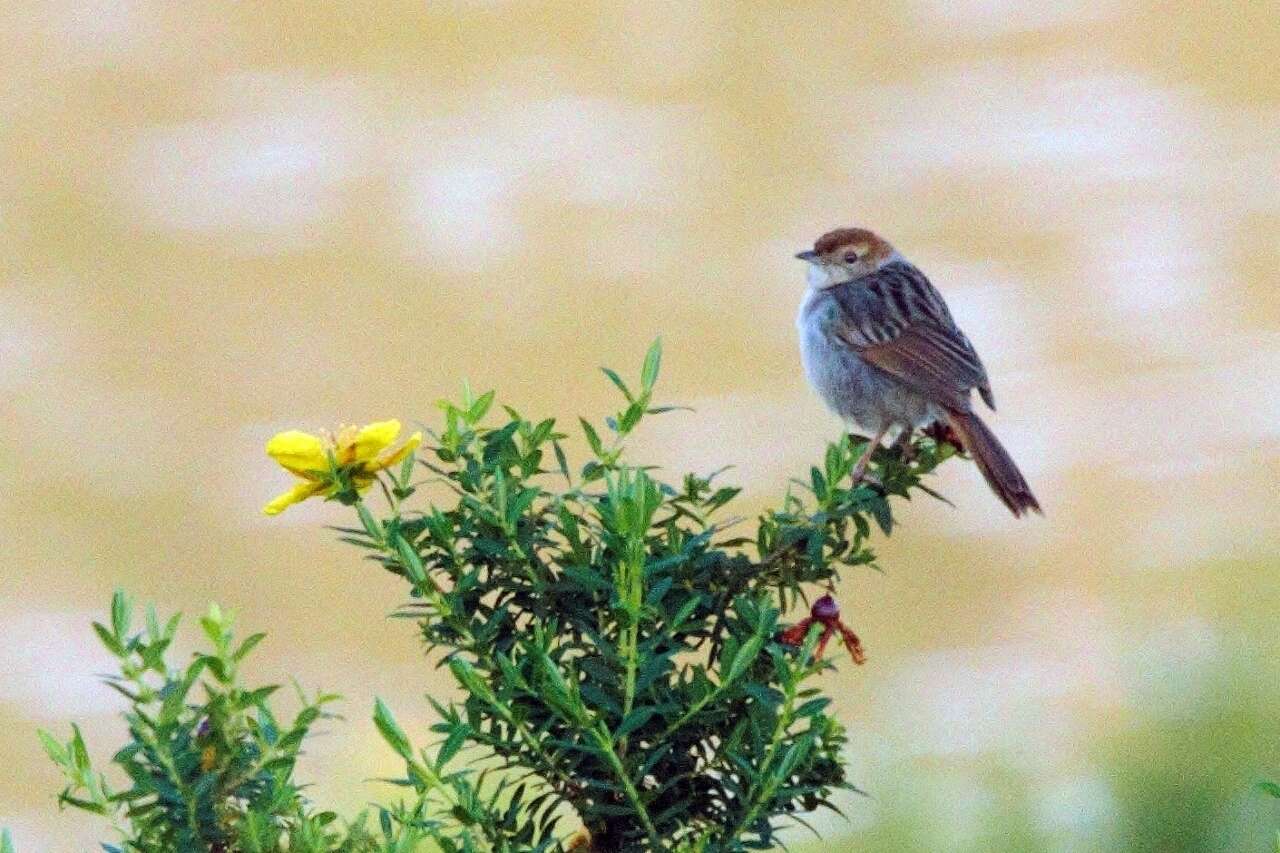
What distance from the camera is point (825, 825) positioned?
14.5 feet

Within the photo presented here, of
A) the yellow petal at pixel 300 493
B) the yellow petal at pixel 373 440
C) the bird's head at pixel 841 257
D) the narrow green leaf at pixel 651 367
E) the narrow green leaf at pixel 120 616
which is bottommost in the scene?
the narrow green leaf at pixel 120 616

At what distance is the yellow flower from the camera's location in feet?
5.52

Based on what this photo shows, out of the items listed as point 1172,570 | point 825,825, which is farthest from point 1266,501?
point 825,825

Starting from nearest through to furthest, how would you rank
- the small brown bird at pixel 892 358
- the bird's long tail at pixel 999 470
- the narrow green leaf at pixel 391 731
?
1. the narrow green leaf at pixel 391 731
2. the bird's long tail at pixel 999 470
3. the small brown bird at pixel 892 358

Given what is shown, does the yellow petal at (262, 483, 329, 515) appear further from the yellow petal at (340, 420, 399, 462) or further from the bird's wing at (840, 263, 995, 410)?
the bird's wing at (840, 263, 995, 410)

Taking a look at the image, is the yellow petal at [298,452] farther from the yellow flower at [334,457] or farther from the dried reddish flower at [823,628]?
the dried reddish flower at [823,628]

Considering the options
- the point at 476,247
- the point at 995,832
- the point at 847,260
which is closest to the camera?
the point at 995,832

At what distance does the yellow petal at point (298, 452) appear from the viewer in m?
1.67

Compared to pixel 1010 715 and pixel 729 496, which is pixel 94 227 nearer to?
pixel 1010 715

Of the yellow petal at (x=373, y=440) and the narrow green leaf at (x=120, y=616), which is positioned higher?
the yellow petal at (x=373, y=440)

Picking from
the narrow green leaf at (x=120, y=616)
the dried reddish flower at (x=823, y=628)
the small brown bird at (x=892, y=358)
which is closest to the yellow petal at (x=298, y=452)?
the narrow green leaf at (x=120, y=616)

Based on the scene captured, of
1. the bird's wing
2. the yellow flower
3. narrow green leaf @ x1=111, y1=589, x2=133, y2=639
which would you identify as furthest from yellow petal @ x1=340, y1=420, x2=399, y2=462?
the bird's wing

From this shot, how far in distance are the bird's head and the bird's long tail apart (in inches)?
37.5

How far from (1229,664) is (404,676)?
2769 millimetres
